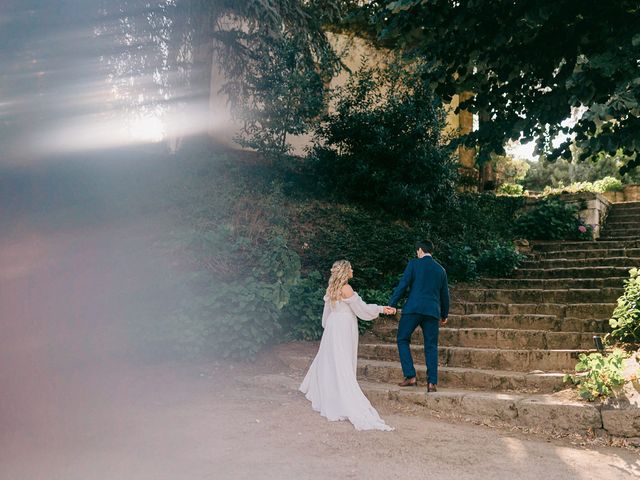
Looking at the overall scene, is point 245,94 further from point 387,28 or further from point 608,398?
point 608,398

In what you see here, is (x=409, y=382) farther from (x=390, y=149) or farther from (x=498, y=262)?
(x=390, y=149)

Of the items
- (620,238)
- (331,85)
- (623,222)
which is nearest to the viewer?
(620,238)

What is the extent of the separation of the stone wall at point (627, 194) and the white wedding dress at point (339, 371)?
15444mm

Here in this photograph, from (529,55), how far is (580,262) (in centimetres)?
593

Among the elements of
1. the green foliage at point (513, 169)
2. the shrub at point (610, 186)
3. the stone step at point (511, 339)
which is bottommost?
the stone step at point (511, 339)

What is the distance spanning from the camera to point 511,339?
781 cm

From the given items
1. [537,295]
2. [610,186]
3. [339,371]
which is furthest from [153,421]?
[610,186]

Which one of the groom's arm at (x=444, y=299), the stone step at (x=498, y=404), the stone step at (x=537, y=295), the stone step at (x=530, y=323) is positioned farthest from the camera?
the stone step at (x=537, y=295)

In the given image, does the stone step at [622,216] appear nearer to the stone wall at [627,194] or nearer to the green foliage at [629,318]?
the stone wall at [627,194]

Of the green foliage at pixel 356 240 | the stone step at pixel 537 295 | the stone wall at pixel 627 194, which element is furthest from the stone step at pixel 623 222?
the stone step at pixel 537 295

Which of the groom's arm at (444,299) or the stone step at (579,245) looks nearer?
the groom's arm at (444,299)

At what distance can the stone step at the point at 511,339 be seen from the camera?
24.7 feet

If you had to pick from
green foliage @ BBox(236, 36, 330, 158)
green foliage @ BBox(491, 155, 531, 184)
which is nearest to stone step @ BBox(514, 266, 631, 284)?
green foliage @ BBox(236, 36, 330, 158)

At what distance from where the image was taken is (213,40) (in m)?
13.6
